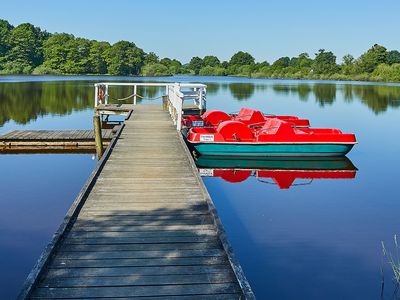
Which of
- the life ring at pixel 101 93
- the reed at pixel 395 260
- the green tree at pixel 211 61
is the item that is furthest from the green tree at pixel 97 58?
the reed at pixel 395 260

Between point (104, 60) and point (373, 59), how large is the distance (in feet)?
205

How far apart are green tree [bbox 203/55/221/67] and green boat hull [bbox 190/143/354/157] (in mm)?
162158

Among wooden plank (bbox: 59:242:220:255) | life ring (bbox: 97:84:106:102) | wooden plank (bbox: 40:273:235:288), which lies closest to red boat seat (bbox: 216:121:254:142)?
life ring (bbox: 97:84:106:102)

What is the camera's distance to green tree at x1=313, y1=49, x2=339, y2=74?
4464 inches

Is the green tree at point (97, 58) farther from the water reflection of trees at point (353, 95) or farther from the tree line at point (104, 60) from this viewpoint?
the water reflection of trees at point (353, 95)

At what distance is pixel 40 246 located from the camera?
769 centimetres

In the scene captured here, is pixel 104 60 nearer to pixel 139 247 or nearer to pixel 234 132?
pixel 234 132

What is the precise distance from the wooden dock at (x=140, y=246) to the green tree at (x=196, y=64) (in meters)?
164

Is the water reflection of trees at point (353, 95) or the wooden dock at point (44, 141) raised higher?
the water reflection of trees at point (353, 95)

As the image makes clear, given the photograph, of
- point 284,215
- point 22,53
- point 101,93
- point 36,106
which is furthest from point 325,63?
point 284,215

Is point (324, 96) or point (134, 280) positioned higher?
point (324, 96)

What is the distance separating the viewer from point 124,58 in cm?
11694

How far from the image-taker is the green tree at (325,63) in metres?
113

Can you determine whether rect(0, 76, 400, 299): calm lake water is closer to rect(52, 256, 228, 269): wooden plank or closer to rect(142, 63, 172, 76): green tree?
rect(52, 256, 228, 269): wooden plank
